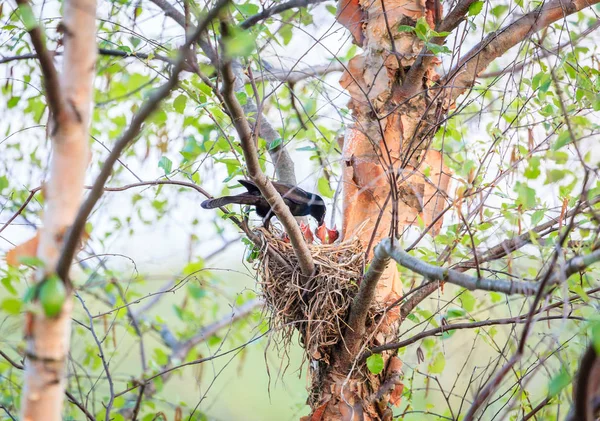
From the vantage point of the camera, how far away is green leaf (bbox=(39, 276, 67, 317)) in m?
0.91

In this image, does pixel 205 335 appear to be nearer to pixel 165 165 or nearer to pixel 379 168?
pixel 379 168

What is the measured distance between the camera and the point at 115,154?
102 cm

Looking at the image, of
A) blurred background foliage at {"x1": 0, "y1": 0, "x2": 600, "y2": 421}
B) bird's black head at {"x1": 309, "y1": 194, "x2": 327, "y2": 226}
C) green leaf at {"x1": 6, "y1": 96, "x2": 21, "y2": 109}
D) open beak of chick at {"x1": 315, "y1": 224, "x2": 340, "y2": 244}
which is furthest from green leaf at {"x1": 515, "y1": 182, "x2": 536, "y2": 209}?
green leaf at {"x1": 6, "y1": 96, "x2": 21, "y2": 109}

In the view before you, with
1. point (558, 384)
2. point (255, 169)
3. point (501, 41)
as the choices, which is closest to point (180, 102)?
point (255, 169)

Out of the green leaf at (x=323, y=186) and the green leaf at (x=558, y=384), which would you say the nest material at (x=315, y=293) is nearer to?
the green leaf at (x=323, y=186)

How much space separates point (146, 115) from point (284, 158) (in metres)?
2.04

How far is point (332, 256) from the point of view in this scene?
244 centimetres

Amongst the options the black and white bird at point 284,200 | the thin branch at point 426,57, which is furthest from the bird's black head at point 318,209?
the thin branch at point 426,57

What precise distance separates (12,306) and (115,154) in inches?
11.3

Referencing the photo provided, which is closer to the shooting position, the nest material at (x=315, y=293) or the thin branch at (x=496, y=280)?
the thin branch at (x=496, y=280)

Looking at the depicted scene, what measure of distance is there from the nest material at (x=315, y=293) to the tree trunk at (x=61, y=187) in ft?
4.04

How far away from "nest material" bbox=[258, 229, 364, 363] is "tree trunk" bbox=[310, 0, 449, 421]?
87 mm

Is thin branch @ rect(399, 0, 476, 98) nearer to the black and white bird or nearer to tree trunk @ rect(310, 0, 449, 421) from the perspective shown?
tree trunk @ rect(310, 0, 449, 421)

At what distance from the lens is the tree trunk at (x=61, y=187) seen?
1.07 metres
